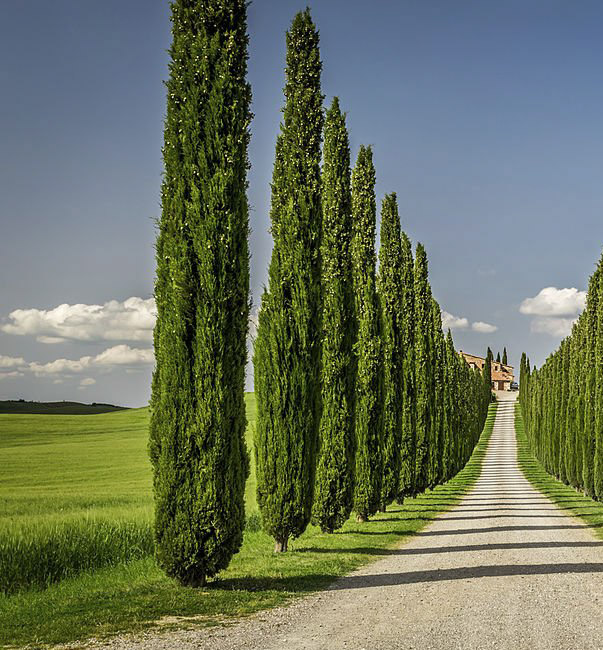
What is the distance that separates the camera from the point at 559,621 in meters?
8.55

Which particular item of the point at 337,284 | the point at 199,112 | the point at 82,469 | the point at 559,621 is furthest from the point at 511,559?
the point at 82,469

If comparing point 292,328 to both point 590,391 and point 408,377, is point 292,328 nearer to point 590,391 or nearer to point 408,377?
point 408,377

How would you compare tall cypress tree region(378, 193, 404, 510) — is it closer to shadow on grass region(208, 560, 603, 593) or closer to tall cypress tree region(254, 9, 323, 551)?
tall cypress tree region(254, 9, 323, 551)

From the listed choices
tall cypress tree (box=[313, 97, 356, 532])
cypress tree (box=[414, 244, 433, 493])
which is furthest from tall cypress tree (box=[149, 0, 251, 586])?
cypress tree (box=[414, 244, 433, 493])

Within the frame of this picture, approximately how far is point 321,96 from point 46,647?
12815 millimetres

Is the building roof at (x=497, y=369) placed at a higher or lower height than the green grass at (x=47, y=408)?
higher

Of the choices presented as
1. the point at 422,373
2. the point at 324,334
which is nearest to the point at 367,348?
the point at 324,334

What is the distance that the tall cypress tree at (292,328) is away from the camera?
14.5 metres

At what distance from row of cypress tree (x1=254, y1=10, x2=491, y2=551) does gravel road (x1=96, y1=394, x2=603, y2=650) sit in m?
2.59

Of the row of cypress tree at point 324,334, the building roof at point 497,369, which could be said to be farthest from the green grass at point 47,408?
the building roof at point 497,369

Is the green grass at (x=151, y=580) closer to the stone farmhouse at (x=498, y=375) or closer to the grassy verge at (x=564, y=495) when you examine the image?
the grassy verge at (x=564, y=495)

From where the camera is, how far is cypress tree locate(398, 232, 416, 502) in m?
27.4

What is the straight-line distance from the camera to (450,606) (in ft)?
30.3

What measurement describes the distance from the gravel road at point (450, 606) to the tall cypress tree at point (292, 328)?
7.84 ft
